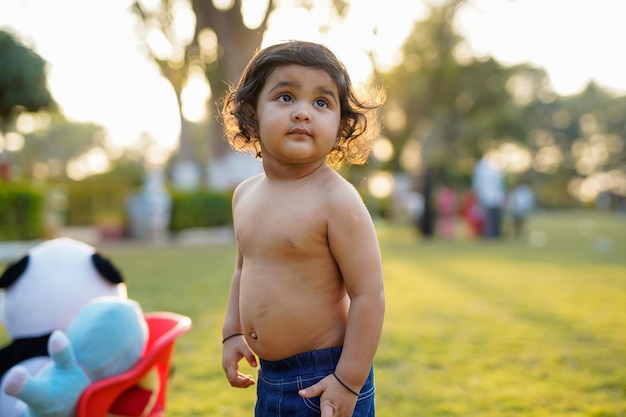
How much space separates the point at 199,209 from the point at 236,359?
13523mm

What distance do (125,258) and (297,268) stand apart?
894cm

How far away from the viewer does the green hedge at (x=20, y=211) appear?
9.70m

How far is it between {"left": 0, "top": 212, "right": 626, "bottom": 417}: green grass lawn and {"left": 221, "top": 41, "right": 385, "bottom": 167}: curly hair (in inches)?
34.9

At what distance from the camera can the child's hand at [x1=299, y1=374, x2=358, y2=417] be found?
4.53 feet

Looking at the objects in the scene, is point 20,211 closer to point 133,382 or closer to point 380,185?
point 133,382

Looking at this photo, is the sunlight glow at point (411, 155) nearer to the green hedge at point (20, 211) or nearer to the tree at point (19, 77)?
the tree at point (19, 77)

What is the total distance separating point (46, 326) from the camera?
2.44m

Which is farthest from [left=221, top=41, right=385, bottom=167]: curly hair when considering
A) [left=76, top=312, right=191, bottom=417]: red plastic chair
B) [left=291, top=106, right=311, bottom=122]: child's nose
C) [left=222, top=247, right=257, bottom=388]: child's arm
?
[left=76, top=312, right=191, bottom=417]: red plastic chair

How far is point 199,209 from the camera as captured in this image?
1497 centimetres

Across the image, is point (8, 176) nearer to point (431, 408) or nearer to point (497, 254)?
point (497, 254)

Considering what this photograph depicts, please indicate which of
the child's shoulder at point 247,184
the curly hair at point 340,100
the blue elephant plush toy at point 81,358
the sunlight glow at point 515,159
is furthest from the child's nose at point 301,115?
the sunlight glow at point 515,159

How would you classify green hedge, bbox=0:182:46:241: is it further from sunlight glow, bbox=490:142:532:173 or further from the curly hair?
sunlight glow, bbox=490:142:532:173

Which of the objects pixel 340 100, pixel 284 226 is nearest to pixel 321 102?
pixel 340 100

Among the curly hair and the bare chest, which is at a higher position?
the curly hair
